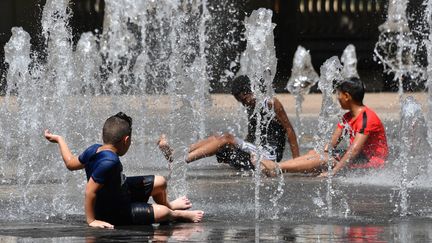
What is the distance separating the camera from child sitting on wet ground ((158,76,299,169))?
412 inches

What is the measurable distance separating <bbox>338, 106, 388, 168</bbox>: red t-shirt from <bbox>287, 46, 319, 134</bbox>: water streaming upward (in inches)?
417

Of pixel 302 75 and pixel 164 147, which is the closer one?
pixel 164 147

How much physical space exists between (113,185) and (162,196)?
45 cm

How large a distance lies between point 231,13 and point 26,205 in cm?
1810

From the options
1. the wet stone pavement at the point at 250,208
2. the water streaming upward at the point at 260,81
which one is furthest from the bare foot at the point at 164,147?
the water streaming upward at the point at 260,81

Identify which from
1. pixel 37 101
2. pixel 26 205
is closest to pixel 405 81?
pixel 37 101

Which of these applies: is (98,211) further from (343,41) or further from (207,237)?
(343,41)

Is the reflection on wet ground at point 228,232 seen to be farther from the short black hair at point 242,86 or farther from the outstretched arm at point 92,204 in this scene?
the short black hair at point 242,86

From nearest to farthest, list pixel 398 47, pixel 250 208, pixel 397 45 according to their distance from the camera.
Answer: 1. pixel 250 208
2. pixel 398 47
3. pixel 397 45

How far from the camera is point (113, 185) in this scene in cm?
754

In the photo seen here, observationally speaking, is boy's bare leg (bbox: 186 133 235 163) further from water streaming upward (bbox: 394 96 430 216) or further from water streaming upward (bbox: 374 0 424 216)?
water streaming upward (bbox: 374 0 424 216)

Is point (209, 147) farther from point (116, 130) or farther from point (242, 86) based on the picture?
point (116, 130)

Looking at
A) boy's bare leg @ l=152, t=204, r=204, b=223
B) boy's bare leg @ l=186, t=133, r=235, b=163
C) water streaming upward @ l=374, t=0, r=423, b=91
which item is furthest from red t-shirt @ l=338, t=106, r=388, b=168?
water streaming upward @ l=374, t=0, r=423, b=91

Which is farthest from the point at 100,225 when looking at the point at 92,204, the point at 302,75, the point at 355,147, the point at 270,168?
the point at 302,75
